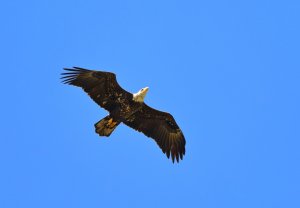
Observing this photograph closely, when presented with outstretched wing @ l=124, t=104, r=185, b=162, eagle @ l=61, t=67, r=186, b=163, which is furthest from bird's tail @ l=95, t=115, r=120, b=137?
outstretched wing @ l=124, t=104, r=185, b=162

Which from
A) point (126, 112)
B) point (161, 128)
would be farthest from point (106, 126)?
point (161, 128)

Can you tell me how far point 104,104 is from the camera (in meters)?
27.9

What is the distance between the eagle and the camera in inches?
1080

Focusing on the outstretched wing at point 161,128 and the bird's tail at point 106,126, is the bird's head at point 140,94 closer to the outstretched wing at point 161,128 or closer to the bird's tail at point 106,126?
the outstretched wing at point 161,128

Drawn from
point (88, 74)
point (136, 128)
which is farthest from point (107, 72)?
point (136, 128)

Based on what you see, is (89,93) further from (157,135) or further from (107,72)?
(157,135)

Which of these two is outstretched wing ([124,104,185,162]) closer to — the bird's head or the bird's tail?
the bird's head

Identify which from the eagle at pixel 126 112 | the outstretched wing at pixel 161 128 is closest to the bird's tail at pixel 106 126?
the eagle at pixel 126 112

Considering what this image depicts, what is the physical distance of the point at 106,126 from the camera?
1093 inches

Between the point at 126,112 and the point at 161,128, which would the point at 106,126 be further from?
the point at 161,128

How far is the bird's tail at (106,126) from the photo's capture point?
27.7m

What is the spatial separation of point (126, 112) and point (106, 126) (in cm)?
102

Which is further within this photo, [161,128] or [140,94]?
[161,128]

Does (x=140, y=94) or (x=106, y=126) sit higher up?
(x=140, y=94)
